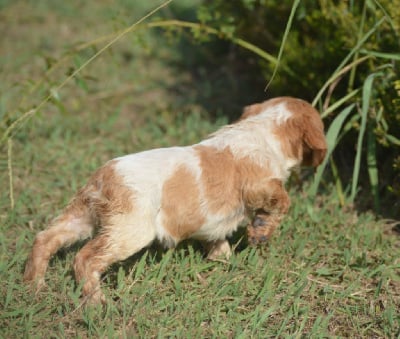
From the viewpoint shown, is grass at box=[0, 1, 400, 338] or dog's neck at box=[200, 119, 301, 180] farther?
dog's neck at box=[200, 119, 301, 180]

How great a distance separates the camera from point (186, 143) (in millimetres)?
5289

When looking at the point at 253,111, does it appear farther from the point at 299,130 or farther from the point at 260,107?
the point at 299,130

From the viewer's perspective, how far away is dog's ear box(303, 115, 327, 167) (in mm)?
3691

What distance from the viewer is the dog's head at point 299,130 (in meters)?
3.70

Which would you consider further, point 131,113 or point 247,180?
point 131,113

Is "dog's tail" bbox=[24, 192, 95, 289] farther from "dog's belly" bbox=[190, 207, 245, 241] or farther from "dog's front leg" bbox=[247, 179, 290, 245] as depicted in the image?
"dog's front leg" bbox=[247, 179, 290, 245]

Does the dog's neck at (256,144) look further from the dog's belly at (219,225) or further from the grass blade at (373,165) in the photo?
the grass blade at (373,165)

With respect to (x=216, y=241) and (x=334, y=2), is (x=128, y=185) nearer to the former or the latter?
(x=216, y=241)

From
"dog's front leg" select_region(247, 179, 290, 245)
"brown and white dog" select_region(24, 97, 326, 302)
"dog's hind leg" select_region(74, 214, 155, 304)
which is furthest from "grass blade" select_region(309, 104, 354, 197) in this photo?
"dog's hind leg" select_region(74, 214, 155, 304)

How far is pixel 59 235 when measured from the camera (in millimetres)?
3461

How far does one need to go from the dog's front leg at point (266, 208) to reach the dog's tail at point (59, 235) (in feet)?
3.34

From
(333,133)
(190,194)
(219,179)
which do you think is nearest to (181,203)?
(190,194)

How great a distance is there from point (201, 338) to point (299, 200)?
1.78 meters

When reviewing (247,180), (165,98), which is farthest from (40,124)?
(247,180)
